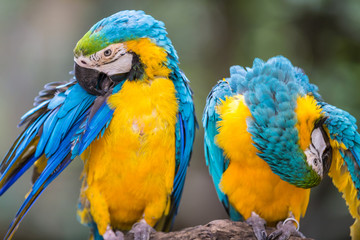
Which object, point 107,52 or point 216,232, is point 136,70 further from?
point 216,232

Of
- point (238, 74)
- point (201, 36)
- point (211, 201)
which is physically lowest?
point (211, 201)

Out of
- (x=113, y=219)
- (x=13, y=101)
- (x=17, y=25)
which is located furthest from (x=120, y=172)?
(x=17, y=25)

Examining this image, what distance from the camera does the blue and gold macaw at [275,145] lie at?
76.2 inches

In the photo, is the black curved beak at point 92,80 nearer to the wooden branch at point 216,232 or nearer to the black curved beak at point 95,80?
the black curved beak at point 95,80

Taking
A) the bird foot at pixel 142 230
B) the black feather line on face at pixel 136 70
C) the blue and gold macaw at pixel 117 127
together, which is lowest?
the bird foot at pixel 142 230

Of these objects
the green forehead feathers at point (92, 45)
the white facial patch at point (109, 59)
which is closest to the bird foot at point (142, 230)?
the white facial patch at point (109, 59)

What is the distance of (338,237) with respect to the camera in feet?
12.0

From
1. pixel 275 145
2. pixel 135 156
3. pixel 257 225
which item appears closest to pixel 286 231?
pixel 257 225

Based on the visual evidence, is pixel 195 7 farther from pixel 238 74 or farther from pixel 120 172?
pixel 120 172

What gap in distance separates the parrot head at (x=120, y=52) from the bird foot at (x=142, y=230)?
77cm

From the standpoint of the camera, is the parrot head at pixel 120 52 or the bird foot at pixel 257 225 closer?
the parrot head at pixel 120 52

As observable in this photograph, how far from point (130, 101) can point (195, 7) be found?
224 centimetres

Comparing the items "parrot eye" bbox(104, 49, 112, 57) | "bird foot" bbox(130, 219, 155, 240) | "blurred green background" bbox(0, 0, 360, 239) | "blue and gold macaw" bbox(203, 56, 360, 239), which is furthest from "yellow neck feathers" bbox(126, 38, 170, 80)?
"blurred green background" bbox(0, 0, 360, 239)

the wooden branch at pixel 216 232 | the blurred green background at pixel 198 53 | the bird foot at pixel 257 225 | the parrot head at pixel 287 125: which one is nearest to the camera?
the parrot head at pixel 287 125
